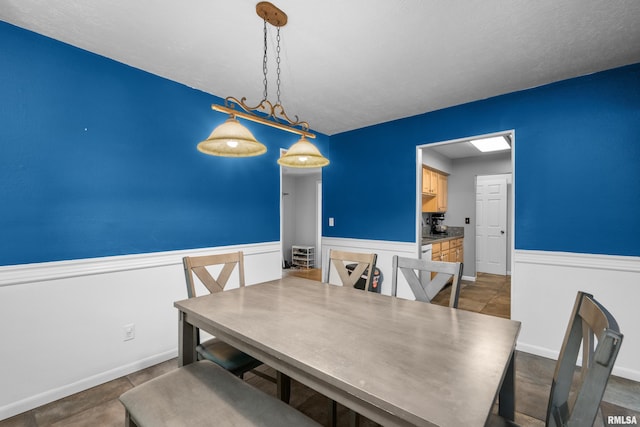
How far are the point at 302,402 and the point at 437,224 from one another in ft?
16.4

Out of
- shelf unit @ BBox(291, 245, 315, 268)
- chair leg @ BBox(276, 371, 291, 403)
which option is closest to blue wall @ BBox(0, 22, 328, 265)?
chair leg @ BBox(276, 371, 291, 403)

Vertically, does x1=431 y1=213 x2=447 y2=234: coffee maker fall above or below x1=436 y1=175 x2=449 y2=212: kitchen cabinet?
below

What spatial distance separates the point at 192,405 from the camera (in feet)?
3.91

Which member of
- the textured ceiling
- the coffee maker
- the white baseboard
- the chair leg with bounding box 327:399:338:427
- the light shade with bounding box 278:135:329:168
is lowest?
the white baseboard

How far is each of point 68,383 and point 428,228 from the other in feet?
18.8

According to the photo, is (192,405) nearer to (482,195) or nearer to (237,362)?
(237,362)

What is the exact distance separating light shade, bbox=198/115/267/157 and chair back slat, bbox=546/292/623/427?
5.01 feet

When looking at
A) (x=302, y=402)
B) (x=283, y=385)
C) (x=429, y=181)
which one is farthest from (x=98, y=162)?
(x=429, y=181)

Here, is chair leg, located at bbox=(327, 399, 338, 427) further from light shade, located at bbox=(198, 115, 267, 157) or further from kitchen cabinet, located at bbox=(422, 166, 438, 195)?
kitchen cabinet, located at bbox=(422, 166, 438, 195)

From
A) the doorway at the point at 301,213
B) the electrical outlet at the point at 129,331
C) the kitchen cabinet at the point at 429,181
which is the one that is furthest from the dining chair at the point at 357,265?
the doorway at the point at 301,213

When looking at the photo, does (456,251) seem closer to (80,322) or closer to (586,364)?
(586,364)

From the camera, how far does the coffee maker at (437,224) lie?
6.02 meters

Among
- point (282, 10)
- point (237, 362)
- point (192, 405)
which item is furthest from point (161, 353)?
point (282, 10)

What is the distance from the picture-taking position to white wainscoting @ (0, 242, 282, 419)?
6.25 feet
